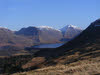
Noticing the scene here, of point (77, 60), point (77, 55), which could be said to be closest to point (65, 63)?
Answer: point (77, 60)

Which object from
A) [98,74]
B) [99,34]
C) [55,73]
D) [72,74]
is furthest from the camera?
[99,34]

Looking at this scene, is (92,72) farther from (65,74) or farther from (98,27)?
(98,27)

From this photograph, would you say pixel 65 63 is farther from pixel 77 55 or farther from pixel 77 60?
pixel 77 55

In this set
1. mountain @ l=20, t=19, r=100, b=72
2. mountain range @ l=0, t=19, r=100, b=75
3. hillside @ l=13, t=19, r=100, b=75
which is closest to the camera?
hillside @ l=13, t=19, r=100, b=75

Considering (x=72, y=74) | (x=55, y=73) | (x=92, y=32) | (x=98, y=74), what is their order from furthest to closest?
(x=92, y=32) → (x=55, y=73) → (x=72, y=74) → (x=98, y=74)

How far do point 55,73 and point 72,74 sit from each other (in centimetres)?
197

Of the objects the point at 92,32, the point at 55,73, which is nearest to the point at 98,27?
the point at 92,32

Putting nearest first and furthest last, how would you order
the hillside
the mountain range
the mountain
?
the hillside → the mountain range → the mountain

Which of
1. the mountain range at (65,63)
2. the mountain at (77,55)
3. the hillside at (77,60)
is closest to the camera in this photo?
the hillside at (77,60)

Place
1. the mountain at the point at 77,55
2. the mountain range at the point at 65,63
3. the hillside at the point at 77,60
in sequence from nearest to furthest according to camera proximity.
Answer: the hillside at the point at 77,60 → the mountain range at the point at 65,63 → the mountain at the point at 77,55

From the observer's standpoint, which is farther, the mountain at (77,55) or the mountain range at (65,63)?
the mountain at (77,55)

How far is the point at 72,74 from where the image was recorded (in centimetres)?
1664

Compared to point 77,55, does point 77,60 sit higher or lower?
lower

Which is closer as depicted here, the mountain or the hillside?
the hillside
